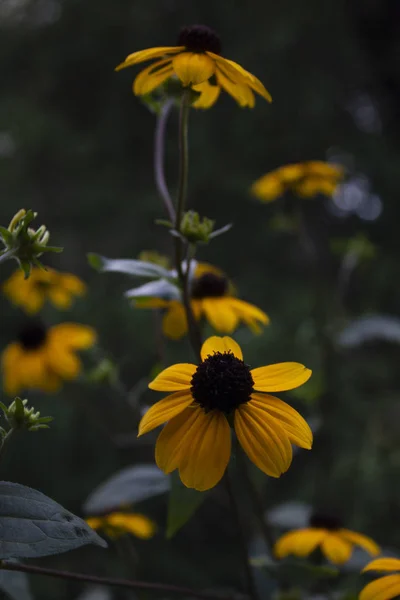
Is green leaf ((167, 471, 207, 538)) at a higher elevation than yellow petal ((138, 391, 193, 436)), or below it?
below

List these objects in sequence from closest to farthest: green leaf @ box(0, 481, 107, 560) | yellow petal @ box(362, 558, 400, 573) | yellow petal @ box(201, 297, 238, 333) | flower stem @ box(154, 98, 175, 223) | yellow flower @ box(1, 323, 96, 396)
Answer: green leaf @ box(0, 481, 107, 560), yellow petal @ box(362, 558, 400, 573), flower stem @ box(154, 98, 175, 223), yellow petal @ box(201, 297, 238, 333), yellow flower @ box(1, 323, 96, 396)

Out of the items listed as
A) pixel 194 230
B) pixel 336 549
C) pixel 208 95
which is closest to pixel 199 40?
pixel 208 95

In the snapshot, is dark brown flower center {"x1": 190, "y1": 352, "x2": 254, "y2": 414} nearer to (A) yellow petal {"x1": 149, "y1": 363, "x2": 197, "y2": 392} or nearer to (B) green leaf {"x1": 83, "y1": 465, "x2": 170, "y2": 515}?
(A) yellow petal {"x1": 149, "y1": 363, "x2": 197, "y2": 392}

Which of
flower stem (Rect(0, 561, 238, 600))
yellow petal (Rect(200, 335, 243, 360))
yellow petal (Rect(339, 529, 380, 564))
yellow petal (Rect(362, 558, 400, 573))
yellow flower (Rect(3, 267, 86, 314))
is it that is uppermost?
yellow flower (Rect(3, 267, 86, 314))

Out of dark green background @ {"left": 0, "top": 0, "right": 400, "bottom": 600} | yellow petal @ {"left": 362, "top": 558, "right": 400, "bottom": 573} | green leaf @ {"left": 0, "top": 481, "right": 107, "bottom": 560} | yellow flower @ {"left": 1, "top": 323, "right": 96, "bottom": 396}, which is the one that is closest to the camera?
green leaf @ {"left": 0, "top": 481, "right": 107, "bottom": 560}

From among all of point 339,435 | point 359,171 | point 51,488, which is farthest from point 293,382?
point 359,171

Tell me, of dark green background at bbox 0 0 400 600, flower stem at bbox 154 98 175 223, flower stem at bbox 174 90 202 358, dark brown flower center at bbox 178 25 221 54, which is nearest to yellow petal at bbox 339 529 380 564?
flower stem at bbox 174 90 202 358

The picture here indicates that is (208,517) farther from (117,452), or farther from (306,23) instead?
(306,23)
